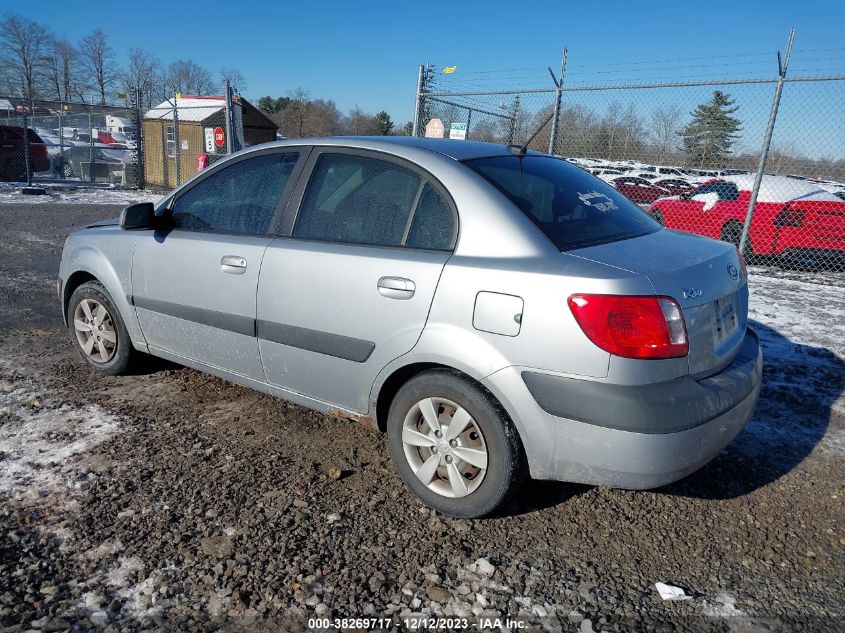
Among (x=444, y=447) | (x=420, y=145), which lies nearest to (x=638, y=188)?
(x=420, y=145)

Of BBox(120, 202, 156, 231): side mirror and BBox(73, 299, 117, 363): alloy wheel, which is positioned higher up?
BBox(120, 202, 156, 231): side mirror

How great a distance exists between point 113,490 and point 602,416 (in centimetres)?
219

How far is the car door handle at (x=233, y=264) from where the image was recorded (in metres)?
3.32

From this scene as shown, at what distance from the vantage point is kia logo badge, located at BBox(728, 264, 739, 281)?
9.29 ft

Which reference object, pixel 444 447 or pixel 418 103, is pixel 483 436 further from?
pixel 418 103

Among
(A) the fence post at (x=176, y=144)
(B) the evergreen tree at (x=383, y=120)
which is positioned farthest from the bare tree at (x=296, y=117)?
(A) the fence post at (x=176, y=144)

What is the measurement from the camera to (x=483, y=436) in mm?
2588

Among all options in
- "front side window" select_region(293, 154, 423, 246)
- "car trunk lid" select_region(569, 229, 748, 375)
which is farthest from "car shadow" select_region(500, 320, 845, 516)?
"front side window" select_region(293, 154, 423, 246)

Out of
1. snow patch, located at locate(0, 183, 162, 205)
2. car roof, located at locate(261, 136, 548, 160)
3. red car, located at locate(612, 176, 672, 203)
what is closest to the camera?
car roof, located at locate(261, 136, 548, 160)

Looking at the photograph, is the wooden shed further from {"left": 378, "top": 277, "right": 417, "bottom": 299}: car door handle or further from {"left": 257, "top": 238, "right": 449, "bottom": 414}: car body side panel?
{"left": 378, "top": 277, "right": 417, "bottom": 299}: car door handle

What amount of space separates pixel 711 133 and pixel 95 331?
8993mm

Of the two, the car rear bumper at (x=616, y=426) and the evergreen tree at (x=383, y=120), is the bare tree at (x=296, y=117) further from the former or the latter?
the car rear bumper at (x=616, y=426)

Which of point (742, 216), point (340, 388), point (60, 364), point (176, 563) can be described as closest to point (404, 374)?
point (340, 388)

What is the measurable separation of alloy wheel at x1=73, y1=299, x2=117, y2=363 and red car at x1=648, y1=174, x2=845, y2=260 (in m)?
8.11
